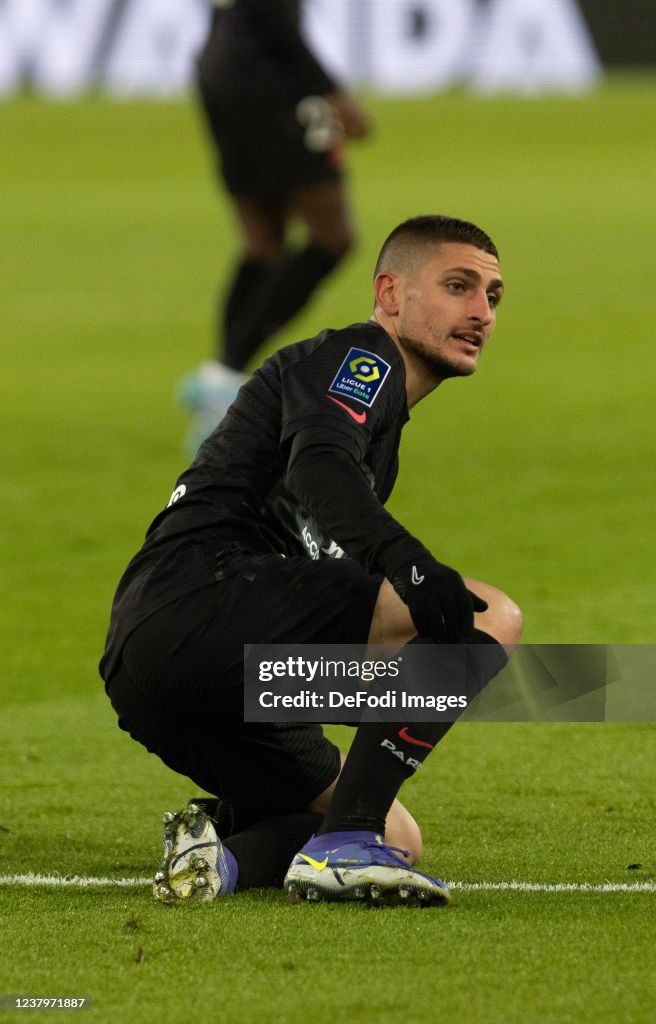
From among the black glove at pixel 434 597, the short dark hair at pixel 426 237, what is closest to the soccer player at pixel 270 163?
the short dark hair at pixel 426 237

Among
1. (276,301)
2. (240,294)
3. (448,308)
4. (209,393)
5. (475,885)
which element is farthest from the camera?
(240,294)

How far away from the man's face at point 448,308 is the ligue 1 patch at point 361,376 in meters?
0.18

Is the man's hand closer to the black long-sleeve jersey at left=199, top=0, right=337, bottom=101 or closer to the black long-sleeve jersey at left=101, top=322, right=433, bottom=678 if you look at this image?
the black long-sleeve jersey at left=199, top=0, right=337, bottom=101

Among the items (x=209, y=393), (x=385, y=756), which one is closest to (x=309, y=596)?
(x=385, y=756)

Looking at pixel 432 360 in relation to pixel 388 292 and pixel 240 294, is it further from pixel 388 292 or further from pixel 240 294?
pixel 240 294

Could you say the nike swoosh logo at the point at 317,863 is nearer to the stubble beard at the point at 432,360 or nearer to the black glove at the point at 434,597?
the black glove at the point at 434,597

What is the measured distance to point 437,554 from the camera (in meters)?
7.82

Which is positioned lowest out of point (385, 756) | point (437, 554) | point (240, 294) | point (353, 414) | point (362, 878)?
point (362, 878)

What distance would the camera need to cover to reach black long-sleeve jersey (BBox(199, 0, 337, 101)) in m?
10.1

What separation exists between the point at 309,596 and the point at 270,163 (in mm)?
6322

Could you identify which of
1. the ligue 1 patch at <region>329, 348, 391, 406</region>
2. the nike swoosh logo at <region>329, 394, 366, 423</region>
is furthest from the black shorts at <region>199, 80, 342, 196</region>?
the nike swoosh logo at <region>329, 394, 366, 423</region>

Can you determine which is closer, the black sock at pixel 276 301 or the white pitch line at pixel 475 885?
the white pitch line at pixel 475 885

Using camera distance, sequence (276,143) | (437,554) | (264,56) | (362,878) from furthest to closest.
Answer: (264,56) < (276,143) < (437,554) < (362,878)

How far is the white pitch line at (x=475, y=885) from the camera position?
3.93 m
